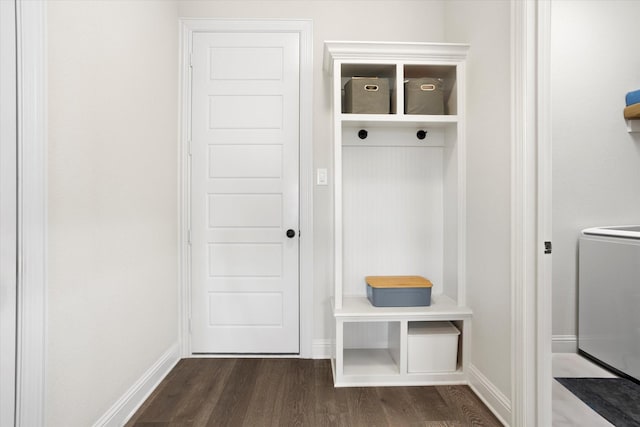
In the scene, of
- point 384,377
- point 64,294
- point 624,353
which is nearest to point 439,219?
point 384,377

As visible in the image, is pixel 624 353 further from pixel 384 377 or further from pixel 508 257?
pixel 384 377

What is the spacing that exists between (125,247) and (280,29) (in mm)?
1811

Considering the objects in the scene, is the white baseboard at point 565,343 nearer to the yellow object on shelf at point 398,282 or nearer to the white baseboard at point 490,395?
the white baseboard at point 490,395

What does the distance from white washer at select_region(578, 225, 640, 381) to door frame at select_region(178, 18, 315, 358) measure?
6.24 ft

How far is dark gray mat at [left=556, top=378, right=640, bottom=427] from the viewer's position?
1.79 m

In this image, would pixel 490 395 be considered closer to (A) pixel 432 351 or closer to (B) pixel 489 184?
(A) pixel 432 351

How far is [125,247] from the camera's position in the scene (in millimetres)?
1861

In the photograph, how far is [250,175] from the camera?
2.60 m

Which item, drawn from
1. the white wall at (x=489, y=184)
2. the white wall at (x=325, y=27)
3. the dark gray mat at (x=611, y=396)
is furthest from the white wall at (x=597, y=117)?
the white wall at (x=325, y=27)

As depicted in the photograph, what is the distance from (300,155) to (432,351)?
1555 millimetres

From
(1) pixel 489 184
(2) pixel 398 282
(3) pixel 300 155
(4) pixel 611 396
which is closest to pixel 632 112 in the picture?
(1) pixel 489 184

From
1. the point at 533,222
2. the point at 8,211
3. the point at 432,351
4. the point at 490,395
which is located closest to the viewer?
the point at 8,211

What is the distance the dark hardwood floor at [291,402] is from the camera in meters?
1.81

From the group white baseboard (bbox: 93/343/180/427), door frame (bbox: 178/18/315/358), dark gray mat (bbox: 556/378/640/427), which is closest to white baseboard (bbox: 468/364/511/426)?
dark gray mat (bbox: 556/378/640/427)
